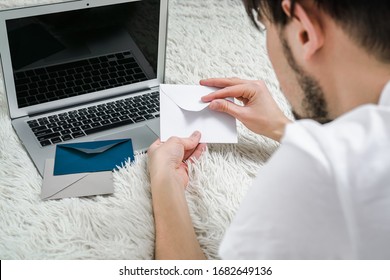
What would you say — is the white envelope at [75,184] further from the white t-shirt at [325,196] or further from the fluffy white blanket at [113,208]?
the white t-shirt at [325,196]

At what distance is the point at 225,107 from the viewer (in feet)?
3.18

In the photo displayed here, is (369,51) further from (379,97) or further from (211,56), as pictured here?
(211,56)

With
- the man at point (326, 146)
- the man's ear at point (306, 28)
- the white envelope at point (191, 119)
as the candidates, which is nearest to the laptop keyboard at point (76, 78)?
the white envelope at point (191, 119)

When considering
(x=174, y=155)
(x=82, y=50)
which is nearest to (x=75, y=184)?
(x=174, y=155)

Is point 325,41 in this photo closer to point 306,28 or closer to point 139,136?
point 306,28

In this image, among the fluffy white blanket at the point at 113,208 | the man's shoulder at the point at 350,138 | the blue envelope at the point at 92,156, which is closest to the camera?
the man's shoulder at the point at 350,138

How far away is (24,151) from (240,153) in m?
0.39

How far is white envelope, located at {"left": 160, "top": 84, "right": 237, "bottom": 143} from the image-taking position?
0.95m

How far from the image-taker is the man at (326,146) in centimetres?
50

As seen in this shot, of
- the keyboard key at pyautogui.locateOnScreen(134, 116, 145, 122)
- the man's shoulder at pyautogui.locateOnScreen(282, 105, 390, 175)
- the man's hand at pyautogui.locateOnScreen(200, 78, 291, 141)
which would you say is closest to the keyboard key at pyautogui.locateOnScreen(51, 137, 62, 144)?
the keyboard key at pyautogui.locateOnScreen(134, 116, 145, 122)

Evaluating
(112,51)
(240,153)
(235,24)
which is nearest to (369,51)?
(240,153)

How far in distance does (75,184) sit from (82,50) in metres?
0.28

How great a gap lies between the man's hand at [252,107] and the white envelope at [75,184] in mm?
242

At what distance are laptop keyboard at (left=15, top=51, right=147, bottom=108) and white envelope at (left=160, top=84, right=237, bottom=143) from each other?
109mm
